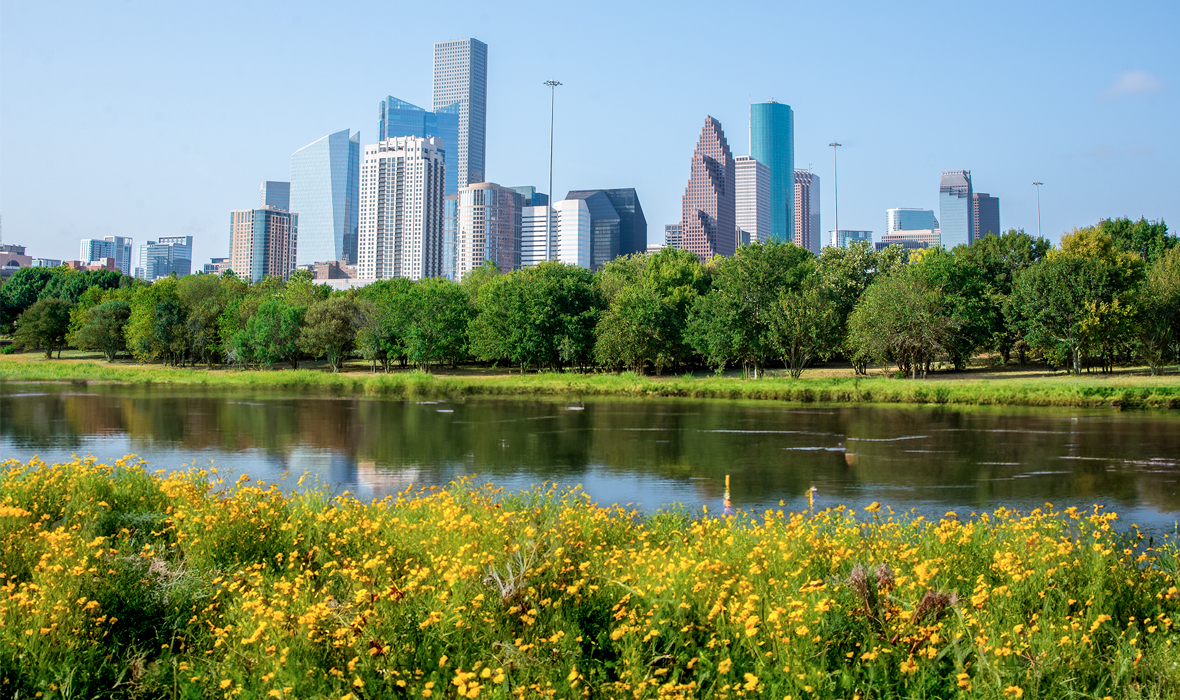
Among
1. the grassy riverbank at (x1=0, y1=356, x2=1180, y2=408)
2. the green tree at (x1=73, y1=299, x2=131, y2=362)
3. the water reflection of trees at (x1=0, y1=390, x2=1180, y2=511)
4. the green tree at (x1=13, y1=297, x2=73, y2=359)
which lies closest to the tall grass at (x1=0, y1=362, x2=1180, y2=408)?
the grassy riverbank at (x1=0, y1=356, x2=1180, y2=408)

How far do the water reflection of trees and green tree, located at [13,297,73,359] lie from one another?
52313 millimetres

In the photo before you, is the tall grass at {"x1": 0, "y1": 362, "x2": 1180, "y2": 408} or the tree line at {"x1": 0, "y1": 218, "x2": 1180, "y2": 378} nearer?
the tall grass at {"x1": 0, "y1": 362, "x2": 1180, "y2": 408}

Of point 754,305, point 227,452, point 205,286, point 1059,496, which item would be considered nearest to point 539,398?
point 754,305

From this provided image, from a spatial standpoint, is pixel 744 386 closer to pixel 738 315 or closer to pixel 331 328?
pixel 738 315

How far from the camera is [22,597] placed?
7.16m

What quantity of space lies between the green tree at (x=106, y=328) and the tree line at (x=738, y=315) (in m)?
0.20

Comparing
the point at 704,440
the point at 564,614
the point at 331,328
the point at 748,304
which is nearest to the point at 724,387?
the point at 748,304

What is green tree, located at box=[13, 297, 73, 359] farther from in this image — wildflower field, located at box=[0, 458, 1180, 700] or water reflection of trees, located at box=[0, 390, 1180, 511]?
wildflower field, located at box=[0, 458, 1180, 700]

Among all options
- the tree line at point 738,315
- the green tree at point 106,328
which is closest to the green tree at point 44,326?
the tree line at point 738,315

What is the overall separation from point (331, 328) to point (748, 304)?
40755 millimetres

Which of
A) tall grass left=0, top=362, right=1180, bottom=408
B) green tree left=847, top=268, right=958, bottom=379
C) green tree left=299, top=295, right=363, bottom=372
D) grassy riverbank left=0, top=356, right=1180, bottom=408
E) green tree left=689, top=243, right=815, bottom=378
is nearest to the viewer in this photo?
tall grass left=0, top=362, right=1180, bottom=408

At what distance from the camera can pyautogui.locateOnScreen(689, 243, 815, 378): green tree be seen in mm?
68500

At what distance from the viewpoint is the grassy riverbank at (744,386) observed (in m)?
51.5

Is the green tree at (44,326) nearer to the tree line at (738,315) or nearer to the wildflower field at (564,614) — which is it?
the tree line at (738,315)
